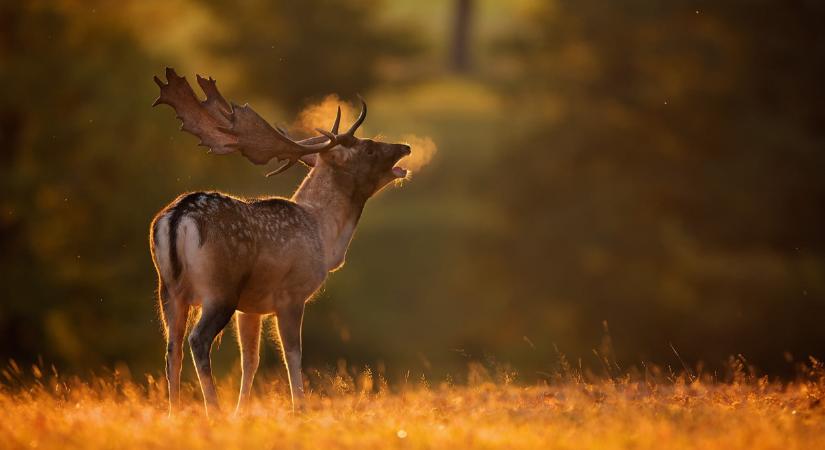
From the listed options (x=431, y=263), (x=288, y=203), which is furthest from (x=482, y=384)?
(x=431, y=263)

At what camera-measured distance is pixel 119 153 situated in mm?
28969

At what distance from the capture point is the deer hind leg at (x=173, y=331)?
9461mm

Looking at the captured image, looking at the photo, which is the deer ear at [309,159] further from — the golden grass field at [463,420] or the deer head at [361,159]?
the golden grass field at [463,420]

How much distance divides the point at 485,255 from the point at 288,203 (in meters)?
31.2

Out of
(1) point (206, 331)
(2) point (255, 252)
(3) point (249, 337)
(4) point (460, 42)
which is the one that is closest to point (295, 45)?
(4) point (460, 42)

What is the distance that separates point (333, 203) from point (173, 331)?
216 cm

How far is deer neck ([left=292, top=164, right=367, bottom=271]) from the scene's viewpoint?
10867 millimetres

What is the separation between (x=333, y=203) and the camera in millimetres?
11031

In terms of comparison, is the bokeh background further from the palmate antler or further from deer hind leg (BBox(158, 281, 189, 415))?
deer hind leg (BBox(158, 281, 189, 415))

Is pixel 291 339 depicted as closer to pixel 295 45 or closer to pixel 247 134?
pixel 247 134

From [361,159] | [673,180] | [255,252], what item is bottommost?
[673,180]

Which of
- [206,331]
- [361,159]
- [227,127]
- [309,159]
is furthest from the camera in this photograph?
[309,159]

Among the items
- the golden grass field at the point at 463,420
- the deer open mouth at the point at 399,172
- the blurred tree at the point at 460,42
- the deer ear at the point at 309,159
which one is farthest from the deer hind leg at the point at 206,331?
the blurred tree at the point at 460,42

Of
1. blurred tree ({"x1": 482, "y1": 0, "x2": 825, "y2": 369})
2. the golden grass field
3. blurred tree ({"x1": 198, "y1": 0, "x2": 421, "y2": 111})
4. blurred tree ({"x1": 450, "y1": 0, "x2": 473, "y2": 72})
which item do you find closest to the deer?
the golden grass field
